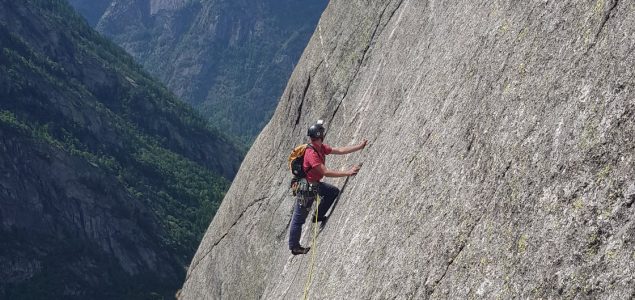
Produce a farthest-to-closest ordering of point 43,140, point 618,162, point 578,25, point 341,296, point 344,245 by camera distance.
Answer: point 43,140 < point 344,245 < point 341,296 < point 578,25 < point 618,162

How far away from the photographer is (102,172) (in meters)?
121

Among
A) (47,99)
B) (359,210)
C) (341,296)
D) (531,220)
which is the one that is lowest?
(47,99)

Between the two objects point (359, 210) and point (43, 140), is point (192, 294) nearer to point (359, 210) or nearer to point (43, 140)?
point (359, 210)

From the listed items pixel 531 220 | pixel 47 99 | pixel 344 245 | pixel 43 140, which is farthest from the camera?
pixel 47 99

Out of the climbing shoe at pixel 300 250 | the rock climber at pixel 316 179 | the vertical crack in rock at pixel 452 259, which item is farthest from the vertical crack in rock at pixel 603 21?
the climbing shoe at pixel 300 250

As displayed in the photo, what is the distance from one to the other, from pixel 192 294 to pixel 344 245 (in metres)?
18.6

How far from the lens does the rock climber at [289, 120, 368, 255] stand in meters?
14.8

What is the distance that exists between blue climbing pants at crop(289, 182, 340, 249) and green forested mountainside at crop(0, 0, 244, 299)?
305 feet

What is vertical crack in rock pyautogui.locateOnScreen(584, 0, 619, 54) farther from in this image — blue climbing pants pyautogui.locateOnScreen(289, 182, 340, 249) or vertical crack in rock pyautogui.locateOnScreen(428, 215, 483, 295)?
blue climbing pants pyautogui.locateOnScreen(289, 182, 340, 249)

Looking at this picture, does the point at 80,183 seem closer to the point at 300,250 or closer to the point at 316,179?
the point at 300,250

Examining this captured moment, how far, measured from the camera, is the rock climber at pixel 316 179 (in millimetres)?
14836

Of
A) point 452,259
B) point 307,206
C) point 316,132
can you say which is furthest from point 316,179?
point 452,259

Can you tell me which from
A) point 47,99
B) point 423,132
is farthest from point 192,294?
point 47,99

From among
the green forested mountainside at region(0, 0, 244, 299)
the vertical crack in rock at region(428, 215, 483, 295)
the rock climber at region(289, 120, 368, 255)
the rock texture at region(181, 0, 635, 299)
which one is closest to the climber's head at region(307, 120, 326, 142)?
the rock climber at region(289, 120, 368, 255)
